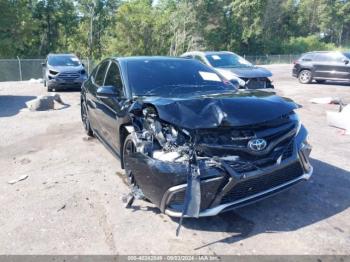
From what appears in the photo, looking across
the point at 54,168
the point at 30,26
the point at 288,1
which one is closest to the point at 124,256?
the point at 54,168

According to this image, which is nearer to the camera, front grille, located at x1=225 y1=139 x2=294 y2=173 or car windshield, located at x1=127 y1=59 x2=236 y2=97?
front grille, located at x1=225 y1=139 x2=294 y2=173

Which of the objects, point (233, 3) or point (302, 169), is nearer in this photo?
point (302, 169)

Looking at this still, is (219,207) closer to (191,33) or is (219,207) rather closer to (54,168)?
(54,168)

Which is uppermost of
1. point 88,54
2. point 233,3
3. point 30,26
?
point 233,3

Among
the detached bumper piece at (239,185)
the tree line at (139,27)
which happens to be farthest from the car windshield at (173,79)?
the tree line at (139,27)

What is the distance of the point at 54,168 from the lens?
594 centimetres

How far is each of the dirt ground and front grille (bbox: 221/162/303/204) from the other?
0.40 m

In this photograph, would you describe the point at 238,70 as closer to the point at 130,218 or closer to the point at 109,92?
the point at 109,92

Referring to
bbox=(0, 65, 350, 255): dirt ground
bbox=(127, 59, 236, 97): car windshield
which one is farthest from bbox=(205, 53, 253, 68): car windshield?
bbox=(127, 59, 236, 97): car windshield

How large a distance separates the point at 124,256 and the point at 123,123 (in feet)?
6.03

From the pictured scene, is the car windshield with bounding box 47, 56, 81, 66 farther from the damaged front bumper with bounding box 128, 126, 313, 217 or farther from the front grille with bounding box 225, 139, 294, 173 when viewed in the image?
the front grille with bounding box 225, 139, 294, 173

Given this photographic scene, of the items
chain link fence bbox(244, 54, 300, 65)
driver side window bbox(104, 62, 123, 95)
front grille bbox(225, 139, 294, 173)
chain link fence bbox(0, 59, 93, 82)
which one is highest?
driver side window bbox(104, 62, 123, 95)

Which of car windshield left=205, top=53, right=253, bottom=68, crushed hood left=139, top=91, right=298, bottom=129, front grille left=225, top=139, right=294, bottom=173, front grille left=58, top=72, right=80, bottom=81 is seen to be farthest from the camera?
front grille left=58, top=72, right=80, bottom=81

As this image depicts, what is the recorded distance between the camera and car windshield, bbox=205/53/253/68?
41.1 feet
